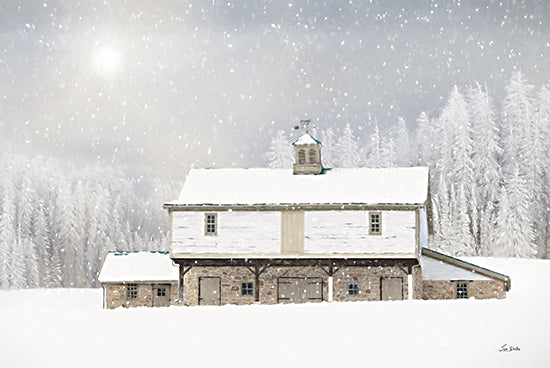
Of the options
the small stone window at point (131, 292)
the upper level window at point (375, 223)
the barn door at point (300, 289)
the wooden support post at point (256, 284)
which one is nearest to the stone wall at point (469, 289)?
the upper level window at point (375, 223)

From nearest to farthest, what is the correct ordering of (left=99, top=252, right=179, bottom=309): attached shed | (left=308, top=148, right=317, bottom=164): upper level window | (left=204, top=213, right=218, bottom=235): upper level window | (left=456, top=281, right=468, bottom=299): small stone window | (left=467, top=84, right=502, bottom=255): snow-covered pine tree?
(left=204, top=213, right=218, bottom=235): upper level window → (left=456, top=281, right=468, bottom=299): small stone window → (left=99, top=252, right=179, bottom=309): attached shed → (left=308, top=148, right=317, bottom=164): upper level window → (left=467, top=84, right=502, bottom=255): snow-covered pine tree

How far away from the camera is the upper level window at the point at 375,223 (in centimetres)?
3881

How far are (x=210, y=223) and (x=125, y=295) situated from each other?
7271 mm

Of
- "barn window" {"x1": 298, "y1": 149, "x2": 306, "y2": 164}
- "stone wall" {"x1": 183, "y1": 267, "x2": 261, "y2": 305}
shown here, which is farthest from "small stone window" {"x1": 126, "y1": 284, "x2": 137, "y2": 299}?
"barn window" {"x1": 298, "y1": 149, "x2": 306, "y2": 164}

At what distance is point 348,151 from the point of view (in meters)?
91.3

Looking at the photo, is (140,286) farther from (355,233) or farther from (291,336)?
(291,336)

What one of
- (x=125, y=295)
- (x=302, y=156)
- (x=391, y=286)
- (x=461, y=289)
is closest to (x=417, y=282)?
(x=391, y=286)

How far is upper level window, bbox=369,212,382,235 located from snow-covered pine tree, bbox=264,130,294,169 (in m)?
46.8

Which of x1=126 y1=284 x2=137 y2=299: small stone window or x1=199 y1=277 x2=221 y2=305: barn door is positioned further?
x1=126 y1=284 x2=137 y2=299: small stone window

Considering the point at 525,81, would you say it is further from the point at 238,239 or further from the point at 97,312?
the point at 97,312

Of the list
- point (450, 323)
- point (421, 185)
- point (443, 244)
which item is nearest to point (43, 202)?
point (443, 244)

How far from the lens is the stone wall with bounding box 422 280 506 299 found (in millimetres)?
40750

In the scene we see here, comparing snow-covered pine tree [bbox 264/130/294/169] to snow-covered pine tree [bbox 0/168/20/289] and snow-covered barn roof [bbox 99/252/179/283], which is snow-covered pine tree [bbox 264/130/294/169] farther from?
snow-covered barn roof [bbox 99/252/179/283]

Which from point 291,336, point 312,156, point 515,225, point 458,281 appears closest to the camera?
point 291,336
